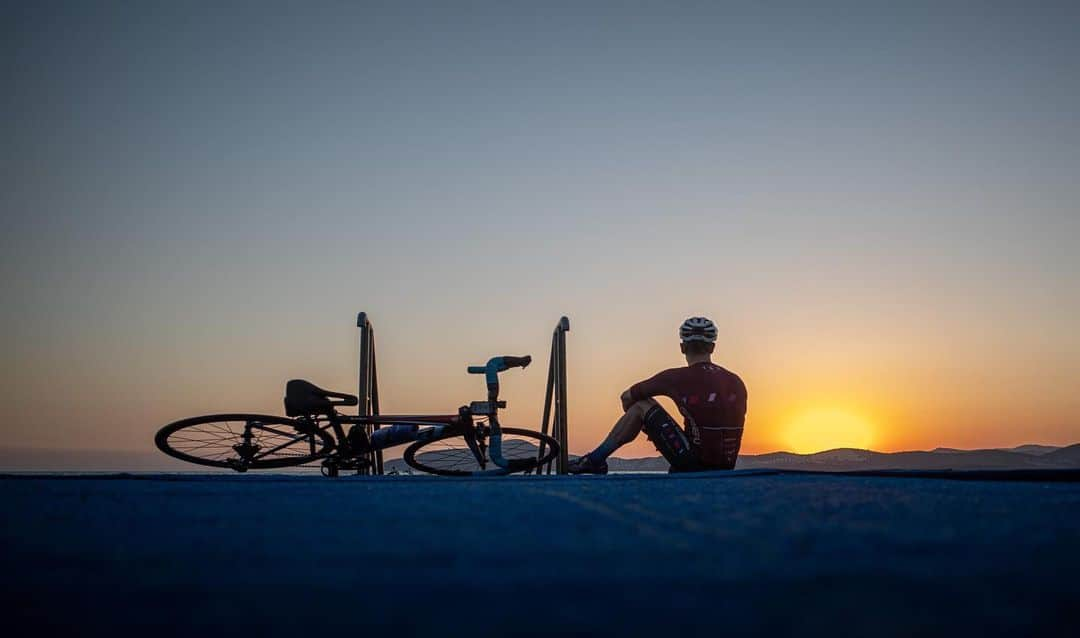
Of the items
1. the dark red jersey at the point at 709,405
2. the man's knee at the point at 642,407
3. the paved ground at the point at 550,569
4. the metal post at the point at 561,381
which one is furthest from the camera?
the metal post at the point at 561,381

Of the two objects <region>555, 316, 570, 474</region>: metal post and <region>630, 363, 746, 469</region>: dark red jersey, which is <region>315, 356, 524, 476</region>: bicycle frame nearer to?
<region>555, 316, 570, 474</region>: metal post

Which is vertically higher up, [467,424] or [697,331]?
[697,331]

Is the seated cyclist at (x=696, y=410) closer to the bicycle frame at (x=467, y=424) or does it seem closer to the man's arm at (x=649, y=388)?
the man's arm at (x=649, y=388)

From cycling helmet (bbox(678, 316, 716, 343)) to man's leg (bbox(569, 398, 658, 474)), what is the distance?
56 centimetres

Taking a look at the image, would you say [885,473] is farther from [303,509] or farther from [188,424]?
[188,424]

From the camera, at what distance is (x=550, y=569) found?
120 centimetres

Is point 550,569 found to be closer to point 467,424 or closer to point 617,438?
point 617,438

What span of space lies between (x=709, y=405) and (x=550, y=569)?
4934 mm

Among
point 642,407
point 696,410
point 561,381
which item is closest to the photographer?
point 696,410

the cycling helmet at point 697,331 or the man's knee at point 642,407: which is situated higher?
the cycling helmet at point 697,331

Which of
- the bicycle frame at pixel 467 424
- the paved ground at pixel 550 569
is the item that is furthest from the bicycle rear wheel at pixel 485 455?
the paved ground at pixel 550 569

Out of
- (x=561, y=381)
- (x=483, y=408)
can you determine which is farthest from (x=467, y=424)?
(x=561, y=381)

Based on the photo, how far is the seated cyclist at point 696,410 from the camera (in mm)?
5977

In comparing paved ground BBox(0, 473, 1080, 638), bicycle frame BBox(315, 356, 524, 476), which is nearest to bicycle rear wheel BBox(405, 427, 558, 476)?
bicycle frame BBox(315, 356, 524, 476)
